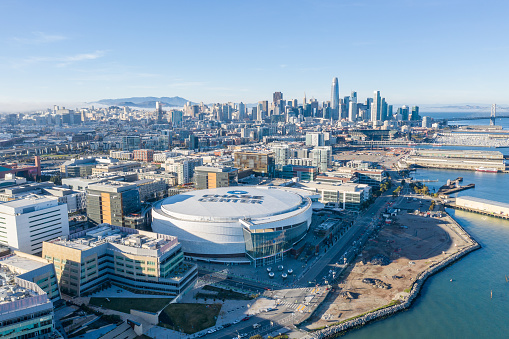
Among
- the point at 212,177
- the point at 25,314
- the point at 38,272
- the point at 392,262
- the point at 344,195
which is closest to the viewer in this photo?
the point at 25,314

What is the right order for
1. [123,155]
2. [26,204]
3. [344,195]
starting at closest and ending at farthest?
[26,204] < [344,195] < [123,155]

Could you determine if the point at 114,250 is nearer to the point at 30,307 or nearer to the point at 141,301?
the point at 141,301

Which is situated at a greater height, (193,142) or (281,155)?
(193,142)

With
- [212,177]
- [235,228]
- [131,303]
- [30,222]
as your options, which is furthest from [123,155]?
[131,303]

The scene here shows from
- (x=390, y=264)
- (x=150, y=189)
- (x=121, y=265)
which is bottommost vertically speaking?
(x=390, y=264)

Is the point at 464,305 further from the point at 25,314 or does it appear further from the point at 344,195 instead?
the point at 25,314

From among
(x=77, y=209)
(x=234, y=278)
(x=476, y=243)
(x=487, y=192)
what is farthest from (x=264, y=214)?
(x=487, y=192)

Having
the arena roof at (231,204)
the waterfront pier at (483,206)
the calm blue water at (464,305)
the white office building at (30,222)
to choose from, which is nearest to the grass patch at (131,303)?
the arena roof at (231,204)
